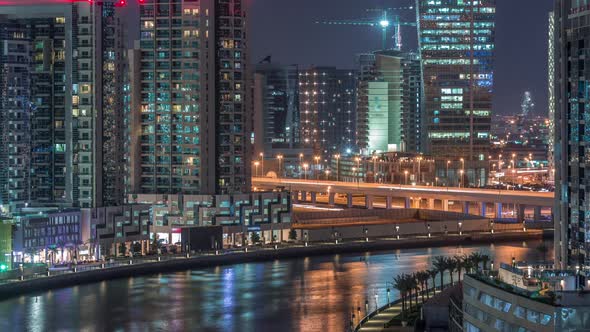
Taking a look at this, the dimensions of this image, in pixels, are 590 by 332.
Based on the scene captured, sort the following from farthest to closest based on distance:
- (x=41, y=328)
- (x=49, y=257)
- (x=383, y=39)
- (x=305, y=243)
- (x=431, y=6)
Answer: (x=383, y=39) → (x=431, y=6) → (x=305, y=243) → (x=49, y=257) → (x=41, y=328)

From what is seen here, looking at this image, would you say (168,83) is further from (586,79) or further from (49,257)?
(586,79)

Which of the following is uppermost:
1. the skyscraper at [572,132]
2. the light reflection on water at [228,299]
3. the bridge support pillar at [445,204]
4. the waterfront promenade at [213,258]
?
the skyscraper at [572,132]

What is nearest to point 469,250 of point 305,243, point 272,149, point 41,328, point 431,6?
point 305,243

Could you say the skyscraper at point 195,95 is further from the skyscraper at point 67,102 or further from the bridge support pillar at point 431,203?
the bridge support pillar at point 431,203

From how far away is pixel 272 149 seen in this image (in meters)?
94.6

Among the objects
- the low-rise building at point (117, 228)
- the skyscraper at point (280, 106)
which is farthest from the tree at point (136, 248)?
the skyscraper at point (280, 106)

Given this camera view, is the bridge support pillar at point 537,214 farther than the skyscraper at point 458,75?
No

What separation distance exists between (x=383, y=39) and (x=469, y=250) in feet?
188

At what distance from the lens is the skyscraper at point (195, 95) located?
48406 millimetres

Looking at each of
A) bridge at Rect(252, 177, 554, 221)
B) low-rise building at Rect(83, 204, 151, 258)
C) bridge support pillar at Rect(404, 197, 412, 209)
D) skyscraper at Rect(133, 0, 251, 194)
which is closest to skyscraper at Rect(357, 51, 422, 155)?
bridge at Rect(252, 177, 554, 221)

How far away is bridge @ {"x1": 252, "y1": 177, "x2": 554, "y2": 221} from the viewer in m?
56.8

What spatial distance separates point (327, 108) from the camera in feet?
346

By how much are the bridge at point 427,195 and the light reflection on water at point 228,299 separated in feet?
39.1

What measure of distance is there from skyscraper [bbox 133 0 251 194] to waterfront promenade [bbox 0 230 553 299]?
3793 millimetres
